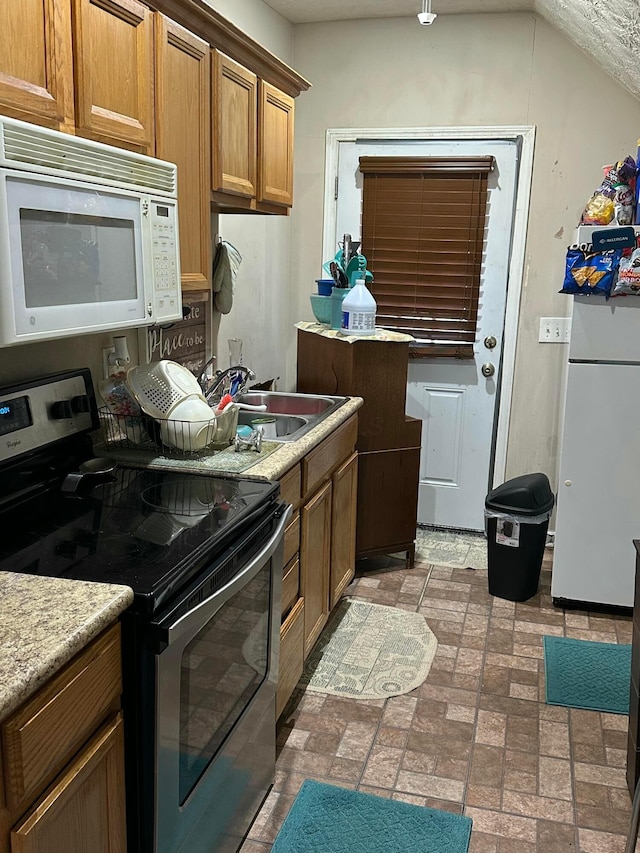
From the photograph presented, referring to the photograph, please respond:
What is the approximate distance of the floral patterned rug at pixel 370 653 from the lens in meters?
2.64

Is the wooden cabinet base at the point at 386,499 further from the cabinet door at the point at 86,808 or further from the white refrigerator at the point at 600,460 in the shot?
the cabinet door at the point at 86,808

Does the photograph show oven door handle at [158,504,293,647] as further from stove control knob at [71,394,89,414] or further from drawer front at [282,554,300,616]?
stove control knob at [71,394,89,414]

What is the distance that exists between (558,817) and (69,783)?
1449mm

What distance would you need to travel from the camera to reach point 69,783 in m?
1.15

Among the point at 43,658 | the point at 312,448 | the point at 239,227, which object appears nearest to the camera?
the point at 43,658

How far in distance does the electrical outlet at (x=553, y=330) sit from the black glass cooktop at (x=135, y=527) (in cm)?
237

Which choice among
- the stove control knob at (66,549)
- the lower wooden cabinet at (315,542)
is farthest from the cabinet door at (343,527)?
the stove control knob at (66,549)

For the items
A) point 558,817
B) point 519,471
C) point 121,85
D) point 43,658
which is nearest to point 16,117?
point 121,85

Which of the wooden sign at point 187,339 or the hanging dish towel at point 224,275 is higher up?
the hanging dish towel at point 224,275

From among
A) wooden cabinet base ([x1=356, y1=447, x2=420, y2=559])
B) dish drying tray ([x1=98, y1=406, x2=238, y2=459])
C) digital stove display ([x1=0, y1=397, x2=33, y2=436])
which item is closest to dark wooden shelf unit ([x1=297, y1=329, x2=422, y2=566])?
wooden cabinet base ([x1=356, y1=447, x2=420, y2=559])

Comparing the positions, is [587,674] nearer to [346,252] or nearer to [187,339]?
[187,339]

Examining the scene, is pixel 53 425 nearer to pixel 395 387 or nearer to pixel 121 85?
pixel 121 85

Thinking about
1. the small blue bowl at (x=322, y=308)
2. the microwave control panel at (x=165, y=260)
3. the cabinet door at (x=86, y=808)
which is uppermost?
the microwave control panel at (x=165, y=260)

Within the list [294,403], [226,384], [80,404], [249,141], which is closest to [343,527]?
[294,403]
